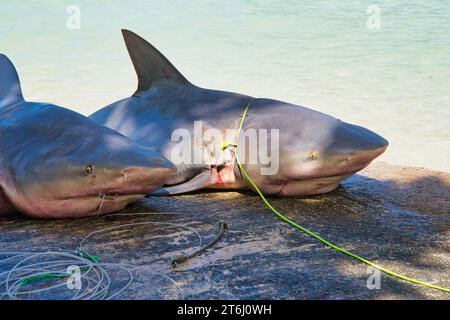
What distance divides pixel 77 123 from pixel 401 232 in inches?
80.3

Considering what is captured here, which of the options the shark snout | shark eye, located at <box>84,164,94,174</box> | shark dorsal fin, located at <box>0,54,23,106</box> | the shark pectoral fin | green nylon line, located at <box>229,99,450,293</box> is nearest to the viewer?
green nylon line, located at <box>229,99,450,293</box>

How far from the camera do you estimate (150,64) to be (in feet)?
19.5

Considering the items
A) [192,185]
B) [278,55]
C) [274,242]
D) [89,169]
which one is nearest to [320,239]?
[274,242]

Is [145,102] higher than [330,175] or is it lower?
higher

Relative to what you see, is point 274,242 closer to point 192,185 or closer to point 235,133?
point 192,185

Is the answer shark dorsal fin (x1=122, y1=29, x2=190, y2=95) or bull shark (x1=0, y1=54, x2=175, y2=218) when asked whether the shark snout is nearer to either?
bull shark (x1=0, y1=54, x2=175, y2=218)

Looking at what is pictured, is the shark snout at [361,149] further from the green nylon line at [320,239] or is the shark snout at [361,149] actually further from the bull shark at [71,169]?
the bull shark at [71,169]

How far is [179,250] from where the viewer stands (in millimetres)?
4207

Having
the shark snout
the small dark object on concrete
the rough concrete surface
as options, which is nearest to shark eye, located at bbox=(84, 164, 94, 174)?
the rough concrete surface

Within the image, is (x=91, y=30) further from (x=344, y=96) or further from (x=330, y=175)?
(x=330, y=175)

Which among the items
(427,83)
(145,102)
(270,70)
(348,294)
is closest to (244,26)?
(270,70)

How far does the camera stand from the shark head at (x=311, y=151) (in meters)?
4.93

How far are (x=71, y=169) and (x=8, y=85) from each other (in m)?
1.36

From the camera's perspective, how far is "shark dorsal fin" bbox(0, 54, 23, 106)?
17.6 ft
